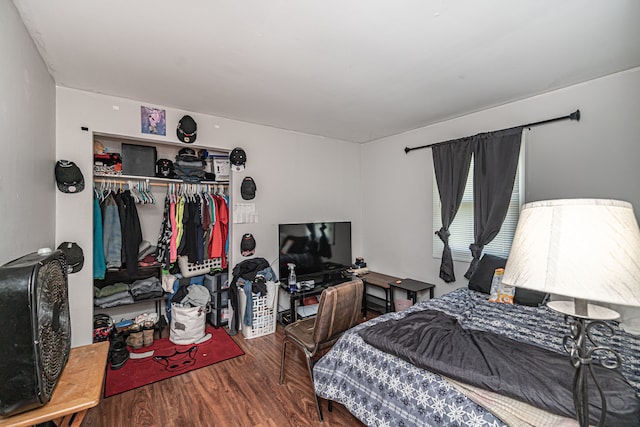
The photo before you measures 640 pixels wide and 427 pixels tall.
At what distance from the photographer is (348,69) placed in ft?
7.39

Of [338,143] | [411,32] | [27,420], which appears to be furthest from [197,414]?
[338,143]

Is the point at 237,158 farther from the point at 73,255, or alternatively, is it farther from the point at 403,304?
the point at 403,304

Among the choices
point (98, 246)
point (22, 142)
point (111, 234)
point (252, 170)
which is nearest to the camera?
point (22, 142)

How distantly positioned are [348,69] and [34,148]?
2264mm

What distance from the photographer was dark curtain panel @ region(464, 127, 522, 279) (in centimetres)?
289


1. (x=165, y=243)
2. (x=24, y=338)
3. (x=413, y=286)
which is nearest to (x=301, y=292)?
(x=413, y=286)

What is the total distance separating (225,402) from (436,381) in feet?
5.34

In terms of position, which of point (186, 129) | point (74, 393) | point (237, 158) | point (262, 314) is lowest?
point (262, 314)

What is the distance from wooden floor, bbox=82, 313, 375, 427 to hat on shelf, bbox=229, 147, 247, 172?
2.16 metres

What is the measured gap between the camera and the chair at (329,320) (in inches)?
82.6

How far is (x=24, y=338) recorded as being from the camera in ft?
2.98

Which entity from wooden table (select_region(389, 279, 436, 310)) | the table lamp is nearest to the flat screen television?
wooden table (select_region(389, 279, 436, 310))

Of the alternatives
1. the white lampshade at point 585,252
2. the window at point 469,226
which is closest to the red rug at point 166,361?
the window at point 469,226

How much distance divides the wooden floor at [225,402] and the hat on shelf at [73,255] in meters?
1.14
